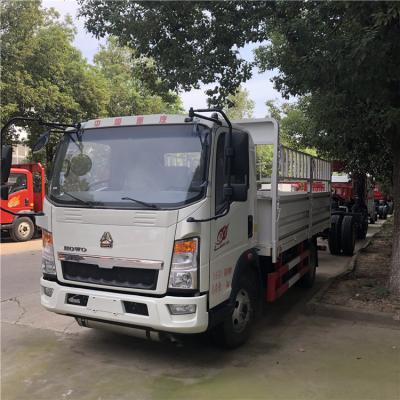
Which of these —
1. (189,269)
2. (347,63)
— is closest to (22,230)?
(189,269)

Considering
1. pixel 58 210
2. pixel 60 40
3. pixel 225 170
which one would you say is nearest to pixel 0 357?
pixel 58 210

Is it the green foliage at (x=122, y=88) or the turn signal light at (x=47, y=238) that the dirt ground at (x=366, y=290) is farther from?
the green foliage at (x=122, y=88)

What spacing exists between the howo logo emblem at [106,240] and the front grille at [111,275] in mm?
215

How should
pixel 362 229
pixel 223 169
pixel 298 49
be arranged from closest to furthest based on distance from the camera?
pixel 223 169 → pixel 298 49 → pixel 362 229

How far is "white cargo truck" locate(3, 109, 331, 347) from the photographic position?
4.02m

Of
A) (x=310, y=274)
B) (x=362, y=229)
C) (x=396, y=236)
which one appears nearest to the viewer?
(x=396, y=236)

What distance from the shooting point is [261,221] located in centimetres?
533

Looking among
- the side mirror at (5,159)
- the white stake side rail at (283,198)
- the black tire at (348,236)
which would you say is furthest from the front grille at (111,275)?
the black tire at (348,236)

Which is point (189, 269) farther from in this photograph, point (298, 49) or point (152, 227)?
point (298, 49)

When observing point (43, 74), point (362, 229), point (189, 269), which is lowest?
point (362, 229)

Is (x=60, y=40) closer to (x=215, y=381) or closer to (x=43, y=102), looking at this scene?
(x=43, y=102)

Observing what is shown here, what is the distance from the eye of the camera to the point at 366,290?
23.3 feet

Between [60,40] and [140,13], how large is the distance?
13.2 meters

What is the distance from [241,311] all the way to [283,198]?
151cm
